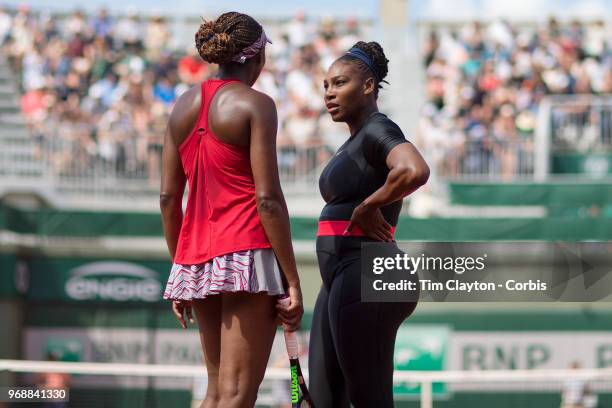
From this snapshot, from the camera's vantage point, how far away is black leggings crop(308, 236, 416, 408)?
4.41 meters

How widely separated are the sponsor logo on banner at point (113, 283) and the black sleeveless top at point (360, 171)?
790 cm

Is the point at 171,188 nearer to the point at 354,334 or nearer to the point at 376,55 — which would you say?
the point at 354,334

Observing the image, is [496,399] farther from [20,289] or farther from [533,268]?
[20,289]

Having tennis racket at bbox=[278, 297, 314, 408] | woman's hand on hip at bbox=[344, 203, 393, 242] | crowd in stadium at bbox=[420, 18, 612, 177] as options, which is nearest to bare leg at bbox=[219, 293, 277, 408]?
tennis racket at bbox=[278, 297, 314, 408]

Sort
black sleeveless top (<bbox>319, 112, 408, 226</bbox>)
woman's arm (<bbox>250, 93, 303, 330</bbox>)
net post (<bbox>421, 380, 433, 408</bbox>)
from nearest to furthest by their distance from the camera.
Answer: woman's arm (<bbox>250, 93, 303, 330</bbox>)
black sleeveless top (<bbox>319, 112, 408, 226</bbox>)
net post (<bbox>421, 380, 433, 408</bbox>)

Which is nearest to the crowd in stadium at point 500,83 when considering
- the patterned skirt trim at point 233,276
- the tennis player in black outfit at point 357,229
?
the tennis player in black outfit at point 357,229

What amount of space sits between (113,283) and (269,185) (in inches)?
343

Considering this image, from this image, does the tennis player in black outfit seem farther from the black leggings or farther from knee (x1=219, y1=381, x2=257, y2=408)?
knee (x1=219, y1=381, x2=257, y2=408)

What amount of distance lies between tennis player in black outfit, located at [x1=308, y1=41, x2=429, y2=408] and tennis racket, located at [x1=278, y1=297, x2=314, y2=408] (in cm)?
20

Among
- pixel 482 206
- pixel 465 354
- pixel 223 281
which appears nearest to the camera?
pixel 223 281

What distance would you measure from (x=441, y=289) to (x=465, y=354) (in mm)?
6534

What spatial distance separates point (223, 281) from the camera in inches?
160

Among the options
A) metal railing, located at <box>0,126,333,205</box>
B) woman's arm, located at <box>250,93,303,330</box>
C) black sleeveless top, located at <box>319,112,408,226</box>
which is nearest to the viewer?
woman's arm, located at <box>250,93,303,330</box>

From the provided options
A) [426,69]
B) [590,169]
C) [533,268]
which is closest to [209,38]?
[533,268]
